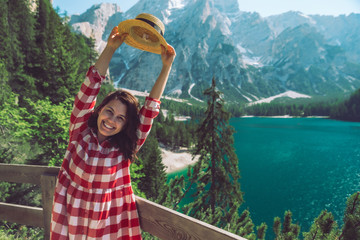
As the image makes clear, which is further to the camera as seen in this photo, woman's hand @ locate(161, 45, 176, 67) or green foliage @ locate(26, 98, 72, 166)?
green foliage @ locate(26, 98, 72, 166)

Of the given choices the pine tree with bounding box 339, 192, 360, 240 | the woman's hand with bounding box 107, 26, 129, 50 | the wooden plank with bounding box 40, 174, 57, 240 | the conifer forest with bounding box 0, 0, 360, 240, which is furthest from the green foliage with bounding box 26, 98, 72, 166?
the pine tree with bounding box 339, 192, 360, 240

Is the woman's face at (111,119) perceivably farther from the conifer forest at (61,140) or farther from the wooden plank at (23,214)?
the conifer forest at (61,140)

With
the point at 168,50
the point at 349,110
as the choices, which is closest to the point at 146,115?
the point at 168,50

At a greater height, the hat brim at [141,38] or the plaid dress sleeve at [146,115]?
the hat brim at [141,38]

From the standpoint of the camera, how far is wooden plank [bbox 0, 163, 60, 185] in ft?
8.23

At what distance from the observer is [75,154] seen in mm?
1922

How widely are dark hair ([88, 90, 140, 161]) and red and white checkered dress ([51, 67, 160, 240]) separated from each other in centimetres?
5

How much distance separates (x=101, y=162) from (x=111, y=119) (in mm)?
401

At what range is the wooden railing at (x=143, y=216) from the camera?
5.60 ft

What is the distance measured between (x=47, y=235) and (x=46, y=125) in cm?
905

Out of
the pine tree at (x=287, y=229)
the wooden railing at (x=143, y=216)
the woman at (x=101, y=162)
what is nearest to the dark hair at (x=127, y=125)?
the woman at (x=101, y=162)

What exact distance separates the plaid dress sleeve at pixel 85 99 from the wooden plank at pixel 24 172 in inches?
33.0

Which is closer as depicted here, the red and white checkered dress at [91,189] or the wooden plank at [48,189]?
the red and white checkered dress at [91,189]

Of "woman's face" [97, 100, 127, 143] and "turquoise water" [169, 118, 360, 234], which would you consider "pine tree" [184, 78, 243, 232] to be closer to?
"turquoise water" [169, 118, 360, 234]
